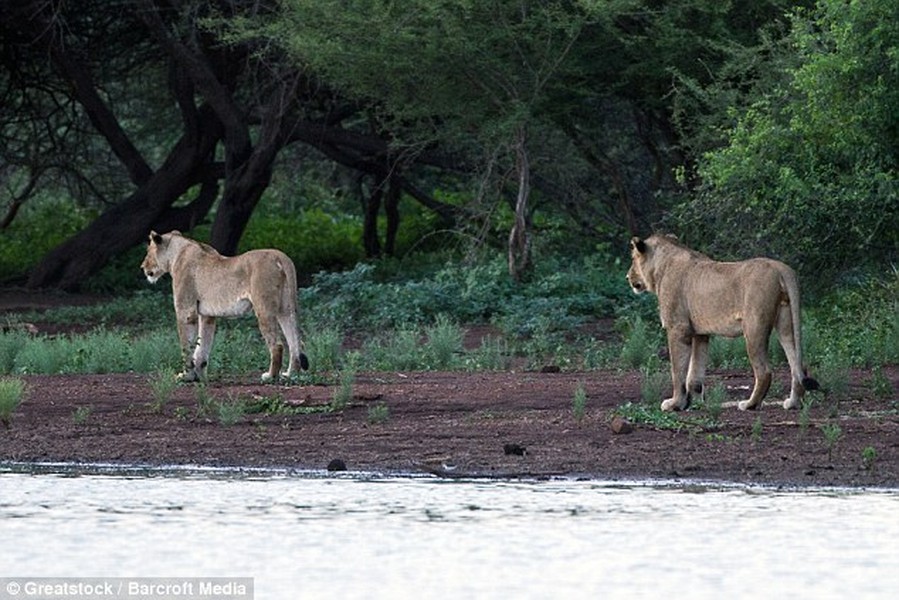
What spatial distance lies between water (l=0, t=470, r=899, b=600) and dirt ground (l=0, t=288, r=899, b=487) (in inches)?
19.4

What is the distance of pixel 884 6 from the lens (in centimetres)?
1603

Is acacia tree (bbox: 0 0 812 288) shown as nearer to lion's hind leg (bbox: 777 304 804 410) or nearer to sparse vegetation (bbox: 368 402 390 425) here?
A: lion's hind leg (bbox: 777 304 804 410)

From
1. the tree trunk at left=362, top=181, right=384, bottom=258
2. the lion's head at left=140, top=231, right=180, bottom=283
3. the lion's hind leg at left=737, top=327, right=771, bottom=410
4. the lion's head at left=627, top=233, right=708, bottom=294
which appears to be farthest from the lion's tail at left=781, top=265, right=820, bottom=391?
the tree trunk at left=362, top=181, right=384, bottom=258

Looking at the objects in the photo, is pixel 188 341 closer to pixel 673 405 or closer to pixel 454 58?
pixel 673 405

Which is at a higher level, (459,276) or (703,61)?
(703,61)

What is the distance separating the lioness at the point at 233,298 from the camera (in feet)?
51.7

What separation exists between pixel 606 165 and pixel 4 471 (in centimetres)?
1318

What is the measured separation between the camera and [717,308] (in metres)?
13.3

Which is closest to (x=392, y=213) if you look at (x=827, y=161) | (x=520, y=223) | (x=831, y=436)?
(x=520, y=223)

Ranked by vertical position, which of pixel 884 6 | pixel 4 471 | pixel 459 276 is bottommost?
pixel 4 471

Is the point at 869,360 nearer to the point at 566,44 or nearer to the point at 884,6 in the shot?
the point at 884,6

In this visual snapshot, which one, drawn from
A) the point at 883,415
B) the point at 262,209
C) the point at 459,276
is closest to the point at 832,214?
the point at 883,415

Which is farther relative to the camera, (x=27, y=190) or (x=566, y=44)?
(x=27, y=190)

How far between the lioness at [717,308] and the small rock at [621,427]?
65 centimetres
